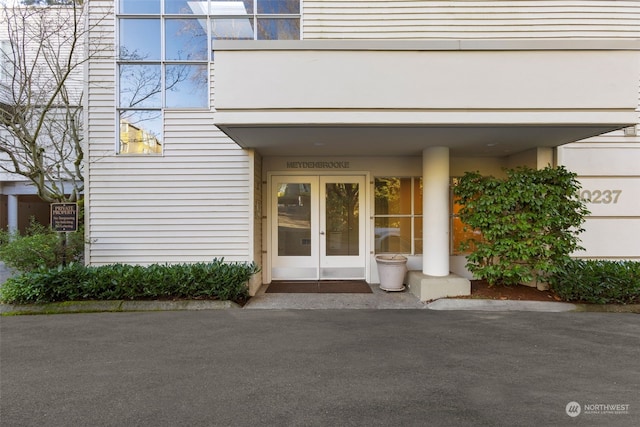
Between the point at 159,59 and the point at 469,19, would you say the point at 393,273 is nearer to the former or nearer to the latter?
the point at 469,19

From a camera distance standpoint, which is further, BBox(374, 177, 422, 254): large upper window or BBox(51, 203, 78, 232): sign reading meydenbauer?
BBox(374, 177, 422, 254): large upper window

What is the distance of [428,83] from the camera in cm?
525

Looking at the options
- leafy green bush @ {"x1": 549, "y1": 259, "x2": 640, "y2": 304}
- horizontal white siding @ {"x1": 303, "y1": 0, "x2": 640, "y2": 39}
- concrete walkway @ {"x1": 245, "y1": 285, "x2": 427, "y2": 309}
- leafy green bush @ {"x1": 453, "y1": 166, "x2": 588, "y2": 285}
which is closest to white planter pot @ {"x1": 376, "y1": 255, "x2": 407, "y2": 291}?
concrete walkway @ {"x1": 245, "y1": 285, "x2": 427, "y2": 309}

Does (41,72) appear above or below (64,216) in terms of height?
above

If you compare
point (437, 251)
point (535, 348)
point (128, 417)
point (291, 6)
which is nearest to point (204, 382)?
point (128, 417)

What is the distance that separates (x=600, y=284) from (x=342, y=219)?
4901 millimetres

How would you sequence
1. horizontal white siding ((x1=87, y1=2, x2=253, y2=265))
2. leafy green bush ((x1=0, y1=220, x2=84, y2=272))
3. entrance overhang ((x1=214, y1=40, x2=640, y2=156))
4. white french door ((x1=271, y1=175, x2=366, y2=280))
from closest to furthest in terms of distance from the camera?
entrance overhang ((x1=214, y1=40, x2=640, y2=156))
leafy green bush ((x1=0, y1=220, x2=84, y2=272))
horizontal white siding ((x1=87, y1=2, x2=253, y2=265))
white french door ((x1=271, y1=175, x2=366, y2=280))

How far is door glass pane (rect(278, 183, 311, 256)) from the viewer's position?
805cm

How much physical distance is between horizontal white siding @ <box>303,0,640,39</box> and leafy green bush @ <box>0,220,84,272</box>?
21.0ft

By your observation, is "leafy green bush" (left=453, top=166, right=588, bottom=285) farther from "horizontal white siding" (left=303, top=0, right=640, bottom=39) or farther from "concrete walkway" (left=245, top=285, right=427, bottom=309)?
"horizontal white siding" (left=303, top=0, right=640, bottom=39)

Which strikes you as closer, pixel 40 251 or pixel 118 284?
pixel 118 284

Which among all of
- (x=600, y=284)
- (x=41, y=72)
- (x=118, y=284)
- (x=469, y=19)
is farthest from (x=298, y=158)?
(x=41, y=72)

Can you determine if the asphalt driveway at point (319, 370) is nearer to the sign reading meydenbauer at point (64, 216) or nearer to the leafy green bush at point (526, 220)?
the leafy green bush at point (526, 220)

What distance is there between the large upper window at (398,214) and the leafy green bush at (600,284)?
2.83 metres
